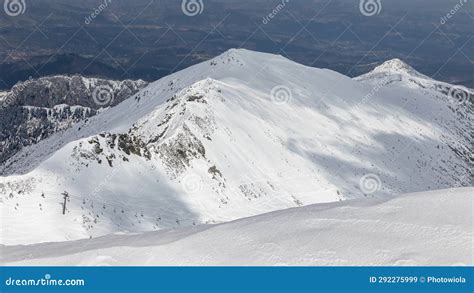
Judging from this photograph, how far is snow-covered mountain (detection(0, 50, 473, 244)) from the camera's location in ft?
108

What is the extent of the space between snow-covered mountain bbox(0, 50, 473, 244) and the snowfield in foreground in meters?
13.3

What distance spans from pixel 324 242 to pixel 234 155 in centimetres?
4456

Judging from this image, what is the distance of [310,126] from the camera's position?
260ft

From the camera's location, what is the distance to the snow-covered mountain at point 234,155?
33.0m

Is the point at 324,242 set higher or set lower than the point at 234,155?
lower

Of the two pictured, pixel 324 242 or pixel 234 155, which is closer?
pixel 324 242

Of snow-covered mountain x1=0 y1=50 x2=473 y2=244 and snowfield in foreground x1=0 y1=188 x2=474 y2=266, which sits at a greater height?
snow-covered mountain x1=0 y1=50 x2=473 y2=244

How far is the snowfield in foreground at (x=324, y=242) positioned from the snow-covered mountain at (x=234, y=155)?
1329cm

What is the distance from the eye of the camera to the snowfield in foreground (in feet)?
37.4

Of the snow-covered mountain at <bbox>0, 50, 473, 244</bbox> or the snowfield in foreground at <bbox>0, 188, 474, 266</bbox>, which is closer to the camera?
the snowfield in foreground at <bbox>0, 188, 474, 266</bbox>

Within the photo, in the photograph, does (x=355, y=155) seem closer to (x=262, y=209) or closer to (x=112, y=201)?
(x=262, y=209)

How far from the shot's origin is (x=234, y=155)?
2229 inches

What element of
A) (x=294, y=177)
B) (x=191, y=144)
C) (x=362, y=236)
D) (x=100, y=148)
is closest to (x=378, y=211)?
(x=362, y=236)
